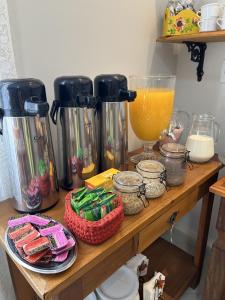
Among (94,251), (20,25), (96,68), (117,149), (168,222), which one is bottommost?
(168,222)

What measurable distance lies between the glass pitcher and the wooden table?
47 millimetres

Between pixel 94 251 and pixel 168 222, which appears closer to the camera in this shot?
pixel 94 251

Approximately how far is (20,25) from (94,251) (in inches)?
27.4

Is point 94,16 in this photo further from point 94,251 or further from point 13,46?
point 94,251

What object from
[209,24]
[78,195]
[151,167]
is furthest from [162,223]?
[209,24]

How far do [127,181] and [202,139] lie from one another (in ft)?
1.61

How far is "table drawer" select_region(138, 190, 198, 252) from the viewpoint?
0.73 m

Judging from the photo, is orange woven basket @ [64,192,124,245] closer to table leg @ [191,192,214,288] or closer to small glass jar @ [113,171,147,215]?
small glass jar @ [113,171,147,215]

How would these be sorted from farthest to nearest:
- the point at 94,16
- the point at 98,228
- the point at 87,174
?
the point at 94,16, the point at 87,174, the point at 98,228

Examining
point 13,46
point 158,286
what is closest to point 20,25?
point 13,46

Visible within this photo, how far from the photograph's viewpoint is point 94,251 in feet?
1.86

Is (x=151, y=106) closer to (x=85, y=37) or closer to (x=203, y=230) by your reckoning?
(x=85, y=37)

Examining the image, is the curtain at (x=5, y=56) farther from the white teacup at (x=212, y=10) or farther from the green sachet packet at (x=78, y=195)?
the white teacup at (x=212, y=10)

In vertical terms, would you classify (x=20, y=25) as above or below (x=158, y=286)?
above
